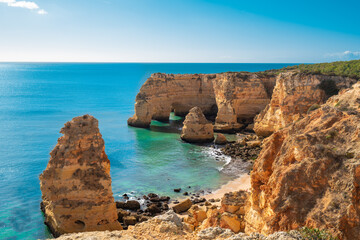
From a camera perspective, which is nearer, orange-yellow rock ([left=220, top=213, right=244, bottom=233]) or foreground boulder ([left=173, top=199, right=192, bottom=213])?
orange-yellow rock ([left=220, top=213, right=244, bottom=233])

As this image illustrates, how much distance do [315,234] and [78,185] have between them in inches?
535

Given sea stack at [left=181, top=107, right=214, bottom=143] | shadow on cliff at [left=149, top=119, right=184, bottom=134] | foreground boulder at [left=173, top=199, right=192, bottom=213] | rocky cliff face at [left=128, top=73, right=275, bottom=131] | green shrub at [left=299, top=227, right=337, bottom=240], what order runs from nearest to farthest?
green shrub at [left=299, top=227, right=337, bottom=240]
foreground boulder at [left=173, top=199, right=192, bottom=213]
sea stack at [left=181, top=107, right=214, bottom=143]
rocky cliff face at [left=128, top=73, right=275, bottom=131]
shadow on cliff at [left=149, top=119, right=184, bottom=134]

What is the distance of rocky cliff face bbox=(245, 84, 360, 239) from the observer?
335 inches

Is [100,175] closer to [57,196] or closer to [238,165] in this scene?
[57,196]

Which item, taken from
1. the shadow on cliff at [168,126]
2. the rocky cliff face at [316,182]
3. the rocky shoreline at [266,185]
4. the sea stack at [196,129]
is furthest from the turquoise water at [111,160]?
the rocky cliff face at [316,182]

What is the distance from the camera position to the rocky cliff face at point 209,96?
5041 centimetres

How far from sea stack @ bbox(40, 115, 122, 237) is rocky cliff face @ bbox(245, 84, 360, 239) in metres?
9.33

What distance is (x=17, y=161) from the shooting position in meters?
35.2

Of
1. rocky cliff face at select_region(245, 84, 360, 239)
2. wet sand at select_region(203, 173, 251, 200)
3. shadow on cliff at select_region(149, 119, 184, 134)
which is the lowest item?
wet sand at select_region(203, 173, 251, 200)

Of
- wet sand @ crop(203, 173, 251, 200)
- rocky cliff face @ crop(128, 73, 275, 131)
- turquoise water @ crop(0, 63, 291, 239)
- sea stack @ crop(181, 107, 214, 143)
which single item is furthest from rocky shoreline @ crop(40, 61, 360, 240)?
rocky cliff face @ crop(128, 73, 275, 131)

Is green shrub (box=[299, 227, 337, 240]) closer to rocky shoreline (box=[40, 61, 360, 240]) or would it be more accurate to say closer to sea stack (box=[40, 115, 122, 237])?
rocky shoreline (box=[40, 61, 360, 240])

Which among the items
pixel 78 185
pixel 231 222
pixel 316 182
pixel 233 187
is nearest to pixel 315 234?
pixel 316 182

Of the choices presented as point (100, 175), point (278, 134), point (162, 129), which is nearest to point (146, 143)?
point (162, 129)

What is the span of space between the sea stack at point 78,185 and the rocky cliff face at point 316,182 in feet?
30.6
